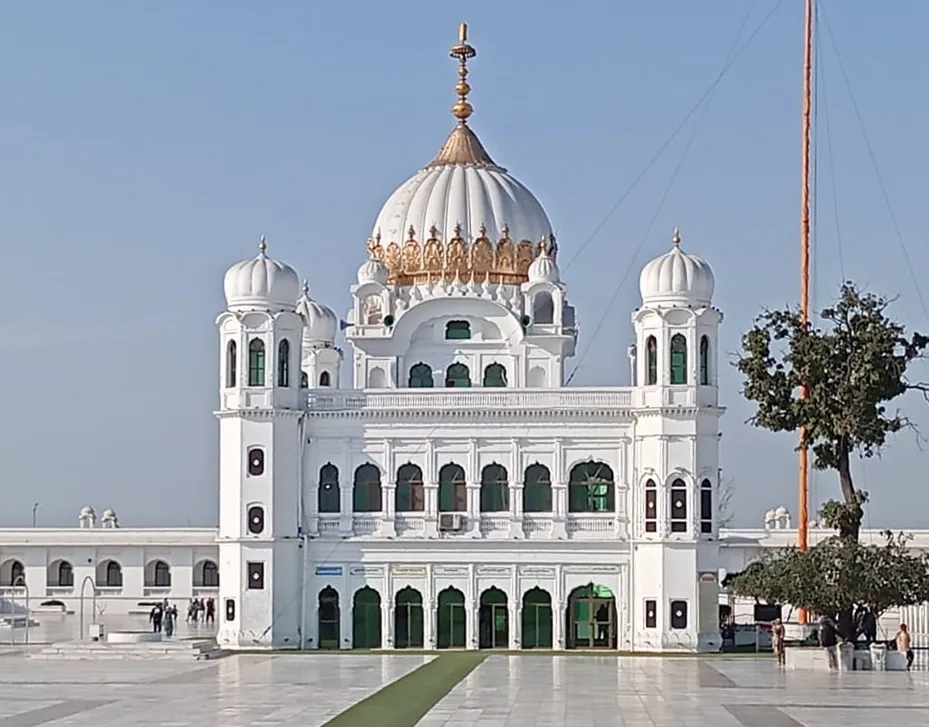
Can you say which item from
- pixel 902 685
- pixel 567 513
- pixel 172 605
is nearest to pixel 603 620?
pixel 567 513

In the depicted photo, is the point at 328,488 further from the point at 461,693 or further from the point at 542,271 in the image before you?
the point at 461,693

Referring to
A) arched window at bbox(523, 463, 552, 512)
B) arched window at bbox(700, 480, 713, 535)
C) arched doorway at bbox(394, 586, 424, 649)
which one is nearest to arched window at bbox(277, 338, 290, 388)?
arched doorway at bbox(394, 586, 424, 649)

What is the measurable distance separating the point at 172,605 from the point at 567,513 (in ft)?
59.5

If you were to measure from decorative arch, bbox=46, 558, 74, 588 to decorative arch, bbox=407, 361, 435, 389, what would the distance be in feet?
52.8

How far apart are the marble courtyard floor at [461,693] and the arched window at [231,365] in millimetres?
8979

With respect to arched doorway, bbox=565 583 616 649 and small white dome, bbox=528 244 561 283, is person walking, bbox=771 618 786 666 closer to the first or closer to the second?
arched doorway, bbox=565 583 616 649

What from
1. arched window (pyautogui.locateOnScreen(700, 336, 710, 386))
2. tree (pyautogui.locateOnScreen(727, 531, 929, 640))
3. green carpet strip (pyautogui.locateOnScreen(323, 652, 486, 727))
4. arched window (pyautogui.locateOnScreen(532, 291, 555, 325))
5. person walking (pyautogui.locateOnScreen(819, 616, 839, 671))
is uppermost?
arched window (pyautogui.locateOnScreen(532, 291, 555, 325))

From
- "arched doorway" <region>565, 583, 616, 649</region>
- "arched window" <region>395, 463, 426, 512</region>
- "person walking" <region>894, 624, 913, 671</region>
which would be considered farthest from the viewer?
"arched window" <region>395, 463, 426, 512</region>

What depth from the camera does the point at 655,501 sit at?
4975 centimetres

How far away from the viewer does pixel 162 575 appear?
64812mm

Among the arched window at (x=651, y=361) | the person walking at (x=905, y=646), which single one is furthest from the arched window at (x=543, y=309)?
the person walking at (x=905, y=646)

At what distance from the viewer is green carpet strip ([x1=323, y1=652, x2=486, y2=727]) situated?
29.8 m

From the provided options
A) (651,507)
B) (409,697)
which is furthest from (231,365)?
(409,697)

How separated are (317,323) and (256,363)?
11.8 m
